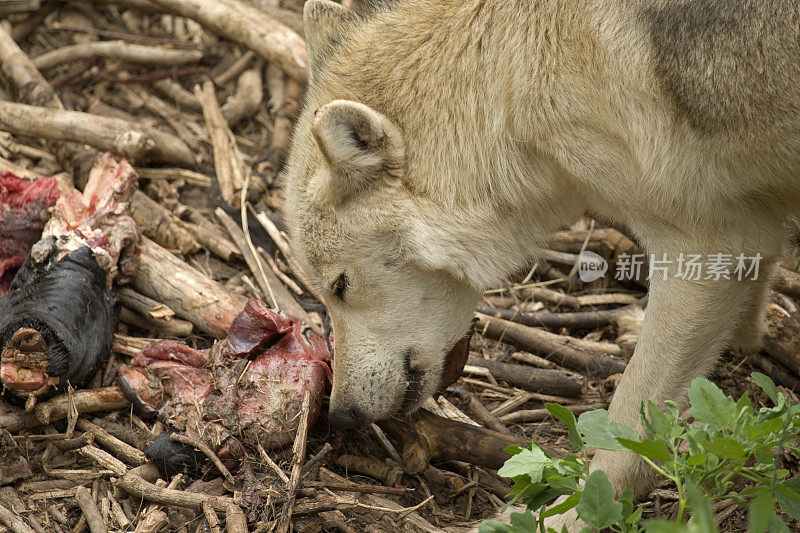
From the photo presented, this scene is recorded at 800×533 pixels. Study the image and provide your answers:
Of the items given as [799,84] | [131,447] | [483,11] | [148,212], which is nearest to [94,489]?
[131,447]

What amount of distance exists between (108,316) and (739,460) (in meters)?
3.41

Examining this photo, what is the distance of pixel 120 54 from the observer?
688 centimetres

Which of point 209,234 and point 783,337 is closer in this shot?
point 783,337

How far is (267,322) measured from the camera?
409 cm

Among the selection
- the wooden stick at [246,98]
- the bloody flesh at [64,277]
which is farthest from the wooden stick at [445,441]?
the wooden stick at [246,98]

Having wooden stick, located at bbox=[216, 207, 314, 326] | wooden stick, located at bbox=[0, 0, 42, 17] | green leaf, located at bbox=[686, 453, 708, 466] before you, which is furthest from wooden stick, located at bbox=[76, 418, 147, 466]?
wooden stick, located at bbox=[0, 0, 42, 17]

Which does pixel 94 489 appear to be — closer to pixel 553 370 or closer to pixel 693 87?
pixel 553 370

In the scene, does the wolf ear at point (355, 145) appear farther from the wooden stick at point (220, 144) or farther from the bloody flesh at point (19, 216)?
the wooden stick at point (220, 144)

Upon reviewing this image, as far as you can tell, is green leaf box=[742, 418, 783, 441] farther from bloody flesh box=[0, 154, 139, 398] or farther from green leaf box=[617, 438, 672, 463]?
bloody flesh box=[0, 154, 139, 398]

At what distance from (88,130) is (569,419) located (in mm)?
4251

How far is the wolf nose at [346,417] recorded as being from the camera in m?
3.88

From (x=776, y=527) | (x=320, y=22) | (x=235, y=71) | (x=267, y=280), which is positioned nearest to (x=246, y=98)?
(x=235, y=71)

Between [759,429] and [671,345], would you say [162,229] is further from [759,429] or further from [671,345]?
[759,429]

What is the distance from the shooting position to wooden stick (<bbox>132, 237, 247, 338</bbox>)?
4.61 m
